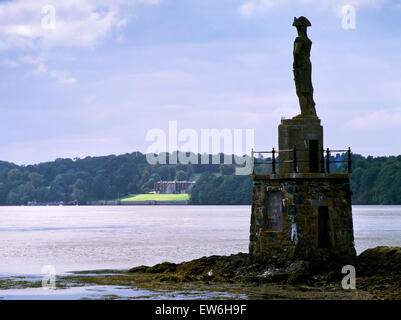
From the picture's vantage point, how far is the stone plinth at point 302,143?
33.7 meters

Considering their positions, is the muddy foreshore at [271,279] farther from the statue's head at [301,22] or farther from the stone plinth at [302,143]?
the statue's head at [301,22]

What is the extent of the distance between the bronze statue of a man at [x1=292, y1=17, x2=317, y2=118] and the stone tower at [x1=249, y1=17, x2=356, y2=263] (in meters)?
0.04

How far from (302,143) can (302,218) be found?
10.9ft

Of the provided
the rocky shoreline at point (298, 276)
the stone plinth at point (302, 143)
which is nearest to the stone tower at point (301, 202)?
the stone plinth at point (302, 143)

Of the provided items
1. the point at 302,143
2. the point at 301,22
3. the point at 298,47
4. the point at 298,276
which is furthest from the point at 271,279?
the point at 301,22

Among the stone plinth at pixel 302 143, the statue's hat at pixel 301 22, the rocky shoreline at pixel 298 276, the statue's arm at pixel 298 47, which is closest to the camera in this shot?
the rocky shoreline at pixel 298 276

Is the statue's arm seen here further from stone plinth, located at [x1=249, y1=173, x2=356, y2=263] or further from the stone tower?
stone plinth, located at [x1=249, y1=173, x2=356, y2=263]

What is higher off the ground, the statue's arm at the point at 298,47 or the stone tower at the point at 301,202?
the statue's arm at the point at 298,47

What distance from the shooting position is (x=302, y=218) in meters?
32.4

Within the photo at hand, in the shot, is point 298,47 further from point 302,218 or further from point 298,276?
point 298,276

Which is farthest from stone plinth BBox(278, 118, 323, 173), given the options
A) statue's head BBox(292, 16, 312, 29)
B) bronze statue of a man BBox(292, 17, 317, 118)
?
statue's head BBox(292, 16, 312, 29)
